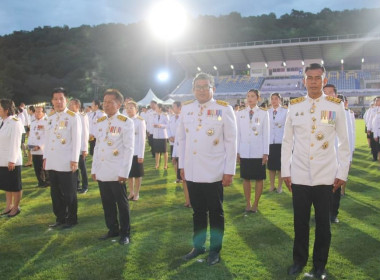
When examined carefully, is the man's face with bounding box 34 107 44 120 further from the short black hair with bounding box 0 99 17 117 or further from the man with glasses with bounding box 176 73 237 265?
the man with glasses with bounding box 176 73 237 265

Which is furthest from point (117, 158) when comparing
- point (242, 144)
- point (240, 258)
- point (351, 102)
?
point (351, 102)

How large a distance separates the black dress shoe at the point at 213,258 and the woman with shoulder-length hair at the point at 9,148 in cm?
343

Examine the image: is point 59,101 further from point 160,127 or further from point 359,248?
point 160,127

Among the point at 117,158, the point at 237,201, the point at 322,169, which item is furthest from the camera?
the point at 237,201

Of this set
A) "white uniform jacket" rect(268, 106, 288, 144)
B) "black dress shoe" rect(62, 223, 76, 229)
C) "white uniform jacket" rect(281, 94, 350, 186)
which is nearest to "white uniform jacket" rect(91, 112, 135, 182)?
"black dress shoe" rect(62, 223, 76, 229)

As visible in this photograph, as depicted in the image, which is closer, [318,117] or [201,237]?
[318,117]

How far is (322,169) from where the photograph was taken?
130 inches

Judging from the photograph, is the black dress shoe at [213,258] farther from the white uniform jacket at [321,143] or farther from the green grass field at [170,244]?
the white uniform jacket at [321,143]

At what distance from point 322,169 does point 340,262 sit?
1.22 meters

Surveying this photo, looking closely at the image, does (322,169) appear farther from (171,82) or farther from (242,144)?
(171,82)

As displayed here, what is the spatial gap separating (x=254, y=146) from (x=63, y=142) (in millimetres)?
2911

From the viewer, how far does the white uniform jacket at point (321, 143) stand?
3.29 m

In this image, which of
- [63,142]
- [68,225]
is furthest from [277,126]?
[68,225]

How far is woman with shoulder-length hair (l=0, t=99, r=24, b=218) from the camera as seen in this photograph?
5395 millimetres
